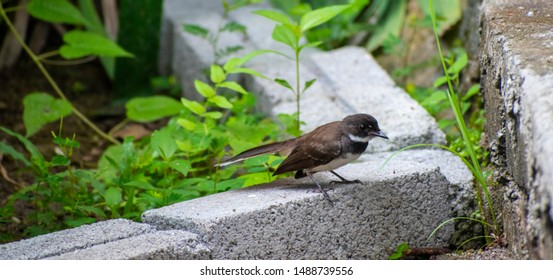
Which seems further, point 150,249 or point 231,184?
point 231,184

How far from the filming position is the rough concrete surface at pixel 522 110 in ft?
8.45

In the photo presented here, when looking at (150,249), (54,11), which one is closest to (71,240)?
(150,249)

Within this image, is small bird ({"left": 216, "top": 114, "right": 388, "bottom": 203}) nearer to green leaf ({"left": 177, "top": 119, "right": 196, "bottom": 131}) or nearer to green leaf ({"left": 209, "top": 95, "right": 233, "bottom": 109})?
green leaf ({"left": 209, "top": 95, "right": 233, "bottom": 109})

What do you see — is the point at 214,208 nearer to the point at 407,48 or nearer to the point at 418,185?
the point at 418,185

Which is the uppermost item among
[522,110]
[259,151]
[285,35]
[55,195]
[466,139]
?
[522,110]

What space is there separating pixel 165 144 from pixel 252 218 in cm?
93

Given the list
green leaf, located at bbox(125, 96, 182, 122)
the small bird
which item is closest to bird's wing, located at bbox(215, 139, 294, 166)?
the small bird

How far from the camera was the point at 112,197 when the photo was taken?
398cm

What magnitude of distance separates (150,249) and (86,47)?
9.25 feet

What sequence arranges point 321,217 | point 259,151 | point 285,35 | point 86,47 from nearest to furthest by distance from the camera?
point 321,217 → point 259,151 → point 285,35 → point 86,47

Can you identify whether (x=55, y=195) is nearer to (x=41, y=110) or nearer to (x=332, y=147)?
(x=41, y=110)

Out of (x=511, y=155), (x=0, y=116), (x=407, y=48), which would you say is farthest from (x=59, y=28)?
(x=511, y=155)

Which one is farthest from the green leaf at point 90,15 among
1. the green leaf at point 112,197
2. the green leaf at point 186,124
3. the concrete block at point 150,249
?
the concrete block at point 150,249
